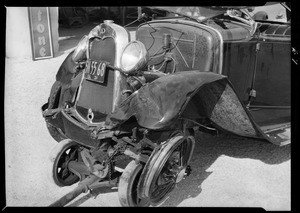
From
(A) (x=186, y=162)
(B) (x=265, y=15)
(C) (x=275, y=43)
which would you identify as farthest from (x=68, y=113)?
(B) (x=265, y=15)

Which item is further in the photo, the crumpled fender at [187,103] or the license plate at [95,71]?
the license plate at [95,71]

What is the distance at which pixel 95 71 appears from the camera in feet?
9.00

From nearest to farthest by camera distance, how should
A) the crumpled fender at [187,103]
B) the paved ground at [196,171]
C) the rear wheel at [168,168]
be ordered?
the crumpled fender at [187,103] < the rear wheel at [168,168] < the paved ground at [196,171]

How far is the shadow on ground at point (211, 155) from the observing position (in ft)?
9.32

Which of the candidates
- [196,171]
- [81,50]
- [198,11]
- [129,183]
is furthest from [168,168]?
[198,11]

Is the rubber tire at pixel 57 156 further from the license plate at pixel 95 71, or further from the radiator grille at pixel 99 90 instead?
the license plate at pixel 95 71

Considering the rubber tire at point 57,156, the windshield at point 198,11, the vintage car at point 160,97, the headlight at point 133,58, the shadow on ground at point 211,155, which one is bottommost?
the shadow on ground at point 211,155

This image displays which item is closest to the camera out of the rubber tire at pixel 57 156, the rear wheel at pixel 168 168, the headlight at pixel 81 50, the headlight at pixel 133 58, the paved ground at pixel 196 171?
the rear wheel at pixel 168 168

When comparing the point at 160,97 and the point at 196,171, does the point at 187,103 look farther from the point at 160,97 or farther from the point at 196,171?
the point at 196,171

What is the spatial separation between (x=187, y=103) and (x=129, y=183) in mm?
723

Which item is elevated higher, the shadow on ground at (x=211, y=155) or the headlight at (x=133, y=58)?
the headlight at (x=133, y=58)

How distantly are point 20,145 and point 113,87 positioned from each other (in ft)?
3.72

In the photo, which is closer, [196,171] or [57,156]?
[57,156]

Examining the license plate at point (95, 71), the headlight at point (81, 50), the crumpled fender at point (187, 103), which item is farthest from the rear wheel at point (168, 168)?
the headlight at point (81, 50)
